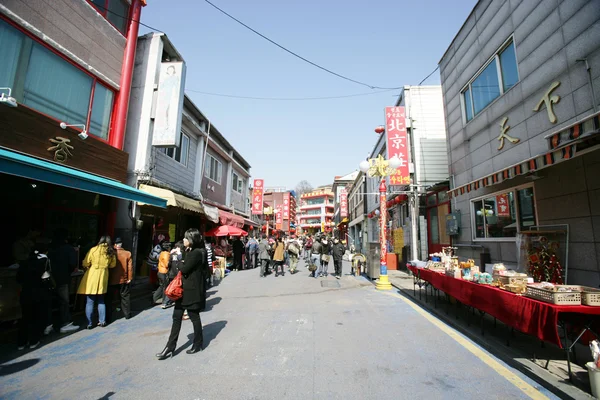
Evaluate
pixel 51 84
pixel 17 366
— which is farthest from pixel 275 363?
pixel 51 84

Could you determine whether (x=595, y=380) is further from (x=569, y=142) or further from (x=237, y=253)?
(x=237, y=253)

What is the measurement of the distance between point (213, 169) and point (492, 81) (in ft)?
46.4

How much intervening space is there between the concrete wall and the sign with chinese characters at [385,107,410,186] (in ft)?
36.6

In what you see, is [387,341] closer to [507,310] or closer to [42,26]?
[507,310]

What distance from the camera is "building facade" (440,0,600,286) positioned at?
4883 millimetres

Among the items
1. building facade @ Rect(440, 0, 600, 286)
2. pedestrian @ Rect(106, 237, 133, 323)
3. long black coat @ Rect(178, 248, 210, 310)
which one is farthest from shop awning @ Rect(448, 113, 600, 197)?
pedestrian @ Rect(106, 237, 133, 323)

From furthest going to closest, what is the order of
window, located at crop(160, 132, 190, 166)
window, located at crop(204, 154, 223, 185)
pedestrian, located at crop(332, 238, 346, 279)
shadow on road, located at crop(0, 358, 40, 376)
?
1. window, located at crop(204, 154, 223, 185)
2. pedestrian, located at crop(332, 238, 346, 279)
3. window, located at crop(160, 132, 190, 166)
4. shadow on road, located at crop(0, 358, 40, 376)

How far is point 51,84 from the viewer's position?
22.8 ft

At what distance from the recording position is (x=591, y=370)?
2.91 meters

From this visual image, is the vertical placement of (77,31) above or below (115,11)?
below

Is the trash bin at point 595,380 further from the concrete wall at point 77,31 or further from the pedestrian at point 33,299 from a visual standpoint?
the concrete wall at point 77,31

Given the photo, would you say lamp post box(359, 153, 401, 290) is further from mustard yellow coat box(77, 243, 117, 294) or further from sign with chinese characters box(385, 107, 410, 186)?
mustard yellow coat box(77, 243, 117, 294)

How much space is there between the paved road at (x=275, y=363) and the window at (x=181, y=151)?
298 inches

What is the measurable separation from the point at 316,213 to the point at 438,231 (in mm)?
61157
